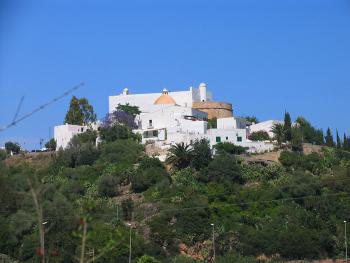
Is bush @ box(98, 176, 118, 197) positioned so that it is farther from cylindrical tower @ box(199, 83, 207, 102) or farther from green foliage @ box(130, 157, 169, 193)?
cylindrical tower @ box(199, 83, 207, 102)

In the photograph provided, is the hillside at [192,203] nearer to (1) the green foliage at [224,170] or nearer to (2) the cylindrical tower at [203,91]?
(1) the green foliage at [224,170]

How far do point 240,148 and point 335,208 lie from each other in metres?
12.2

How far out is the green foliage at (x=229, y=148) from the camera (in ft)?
187

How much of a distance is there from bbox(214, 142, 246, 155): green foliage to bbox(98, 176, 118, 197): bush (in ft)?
26.5

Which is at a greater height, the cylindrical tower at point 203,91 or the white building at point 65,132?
the cylindrical tower at point 203,91

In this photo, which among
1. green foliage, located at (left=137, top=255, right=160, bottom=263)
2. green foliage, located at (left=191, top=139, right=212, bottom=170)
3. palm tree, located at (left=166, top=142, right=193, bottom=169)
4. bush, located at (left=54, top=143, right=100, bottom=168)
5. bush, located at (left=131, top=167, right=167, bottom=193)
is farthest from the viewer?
bush, located at (left=54, top=143, right=100, bottom=168)

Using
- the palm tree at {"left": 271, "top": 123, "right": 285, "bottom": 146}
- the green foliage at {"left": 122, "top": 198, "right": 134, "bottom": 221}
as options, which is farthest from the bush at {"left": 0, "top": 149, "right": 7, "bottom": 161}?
the palm tree at {"left": 271, "top": 123, "right": 285, "bottom": 146}

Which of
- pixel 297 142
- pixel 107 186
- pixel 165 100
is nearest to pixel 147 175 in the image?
pixel 107 186

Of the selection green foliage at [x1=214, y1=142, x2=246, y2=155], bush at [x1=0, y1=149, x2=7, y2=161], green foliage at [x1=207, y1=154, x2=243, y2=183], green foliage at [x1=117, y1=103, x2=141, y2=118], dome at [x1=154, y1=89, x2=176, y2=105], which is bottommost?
green foliage at [x1=207, y1=154, x2=243, y2=183]

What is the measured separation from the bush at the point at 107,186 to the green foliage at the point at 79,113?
13.7 m

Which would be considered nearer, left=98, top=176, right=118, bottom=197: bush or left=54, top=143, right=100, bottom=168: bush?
left=98, top=176, right=118, bottom=197: bush

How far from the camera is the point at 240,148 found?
5738cm

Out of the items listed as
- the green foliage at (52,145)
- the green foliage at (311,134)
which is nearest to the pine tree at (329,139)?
the green foliage at (311,134)

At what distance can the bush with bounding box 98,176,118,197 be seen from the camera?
171ft
